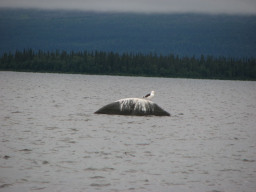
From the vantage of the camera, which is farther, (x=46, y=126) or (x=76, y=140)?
(x=46, y=126)

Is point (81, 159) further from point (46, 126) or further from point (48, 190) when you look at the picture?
point (46, 126)

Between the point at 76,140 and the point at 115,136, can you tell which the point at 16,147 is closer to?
the point at 76,140

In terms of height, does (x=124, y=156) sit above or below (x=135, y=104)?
below

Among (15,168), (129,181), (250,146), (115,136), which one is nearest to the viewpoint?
(129,181)

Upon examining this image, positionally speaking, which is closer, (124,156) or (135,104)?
(124,156)

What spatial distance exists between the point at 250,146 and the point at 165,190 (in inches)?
413

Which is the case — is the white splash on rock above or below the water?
above

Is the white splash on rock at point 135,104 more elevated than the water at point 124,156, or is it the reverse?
the white splash on rock at point 135,104

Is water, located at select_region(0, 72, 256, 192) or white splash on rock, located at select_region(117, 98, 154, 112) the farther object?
white splash on rock, located at select_region(117, 98, 154, 112)

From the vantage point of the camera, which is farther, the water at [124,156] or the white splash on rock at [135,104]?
the white splash on rock at [135,104]

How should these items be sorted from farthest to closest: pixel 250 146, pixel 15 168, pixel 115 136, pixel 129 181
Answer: pixel 115 136
pixel 250 146
pixel 15 168
pixel 129 181

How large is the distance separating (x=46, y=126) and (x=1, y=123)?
9.65ft

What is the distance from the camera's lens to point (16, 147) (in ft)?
69.4

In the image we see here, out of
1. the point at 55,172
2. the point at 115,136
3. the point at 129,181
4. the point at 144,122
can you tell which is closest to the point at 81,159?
the point at 55,172
